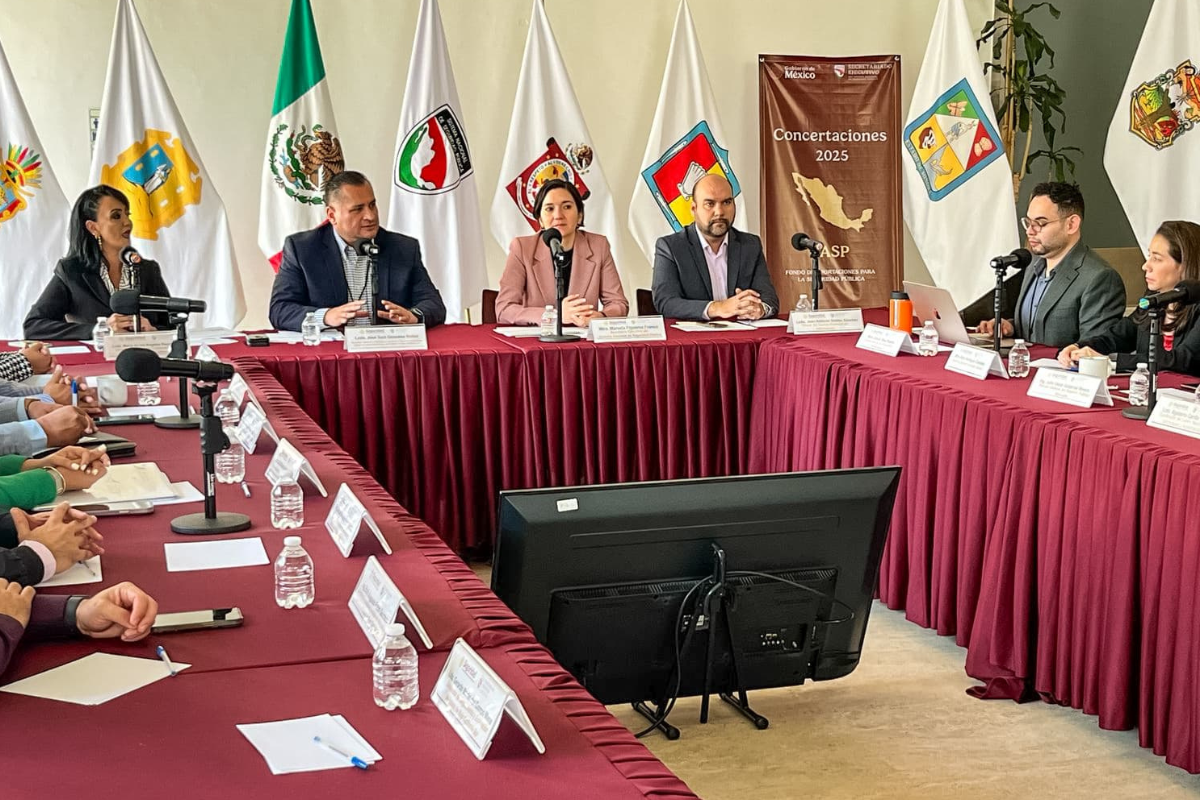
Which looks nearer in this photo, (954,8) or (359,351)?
(359,351)

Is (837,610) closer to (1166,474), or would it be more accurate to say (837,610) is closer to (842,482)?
(842,482)

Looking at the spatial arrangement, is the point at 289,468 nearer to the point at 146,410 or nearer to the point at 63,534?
the point at 63,534

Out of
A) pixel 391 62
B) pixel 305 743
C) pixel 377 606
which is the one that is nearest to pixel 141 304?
pixel 377 606

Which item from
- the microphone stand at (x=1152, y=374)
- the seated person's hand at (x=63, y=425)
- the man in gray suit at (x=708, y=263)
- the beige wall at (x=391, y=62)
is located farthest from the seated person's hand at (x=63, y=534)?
the beige wall at (x=391, y=62)

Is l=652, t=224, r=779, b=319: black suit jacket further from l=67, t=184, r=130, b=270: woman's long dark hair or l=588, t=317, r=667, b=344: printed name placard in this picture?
l=67, t=184, r=130, b=270: woman's long dark hair

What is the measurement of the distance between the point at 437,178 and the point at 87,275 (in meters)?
2.06

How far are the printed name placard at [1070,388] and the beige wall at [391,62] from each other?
361 cm

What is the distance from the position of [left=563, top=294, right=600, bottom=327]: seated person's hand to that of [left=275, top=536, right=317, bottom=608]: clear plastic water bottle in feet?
10.2

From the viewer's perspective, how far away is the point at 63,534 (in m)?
1.83

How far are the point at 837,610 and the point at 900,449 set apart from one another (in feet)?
3.61

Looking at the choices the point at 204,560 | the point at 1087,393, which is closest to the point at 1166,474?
the point at 1087,393

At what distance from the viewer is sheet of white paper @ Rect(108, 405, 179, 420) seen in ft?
10.6

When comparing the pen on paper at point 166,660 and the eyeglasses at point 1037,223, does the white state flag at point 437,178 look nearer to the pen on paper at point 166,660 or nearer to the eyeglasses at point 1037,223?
the eyeglasses at point 1037,223

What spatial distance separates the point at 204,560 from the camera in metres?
1.95
